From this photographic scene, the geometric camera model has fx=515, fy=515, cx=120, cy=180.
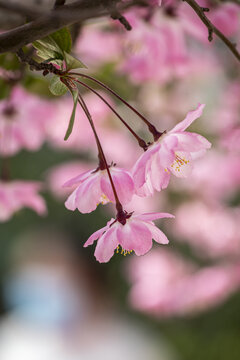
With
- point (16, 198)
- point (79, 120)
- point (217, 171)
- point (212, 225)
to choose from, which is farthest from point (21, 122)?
point (212, 225)

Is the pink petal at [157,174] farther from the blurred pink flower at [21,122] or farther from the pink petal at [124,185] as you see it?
the blurred pink flower at [21,122]

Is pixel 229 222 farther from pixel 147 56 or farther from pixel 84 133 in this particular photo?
pixel 147 56

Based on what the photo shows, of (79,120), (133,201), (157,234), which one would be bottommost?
(157,234)

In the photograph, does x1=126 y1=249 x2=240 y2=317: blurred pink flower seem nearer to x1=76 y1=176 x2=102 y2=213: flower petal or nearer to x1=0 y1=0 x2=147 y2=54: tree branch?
x1=76 y1=176 x2=102 y2=213: flower petal

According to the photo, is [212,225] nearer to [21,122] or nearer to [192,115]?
[21,122]

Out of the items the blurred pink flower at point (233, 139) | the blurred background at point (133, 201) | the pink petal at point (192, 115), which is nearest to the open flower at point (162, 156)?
the pink petal at point (192, 115)

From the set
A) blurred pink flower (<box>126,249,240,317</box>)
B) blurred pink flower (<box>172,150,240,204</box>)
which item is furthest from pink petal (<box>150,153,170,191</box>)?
blurred pink flower (<box>126,249,240,317</box>)

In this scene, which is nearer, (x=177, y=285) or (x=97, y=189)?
(x=97, y=189)
